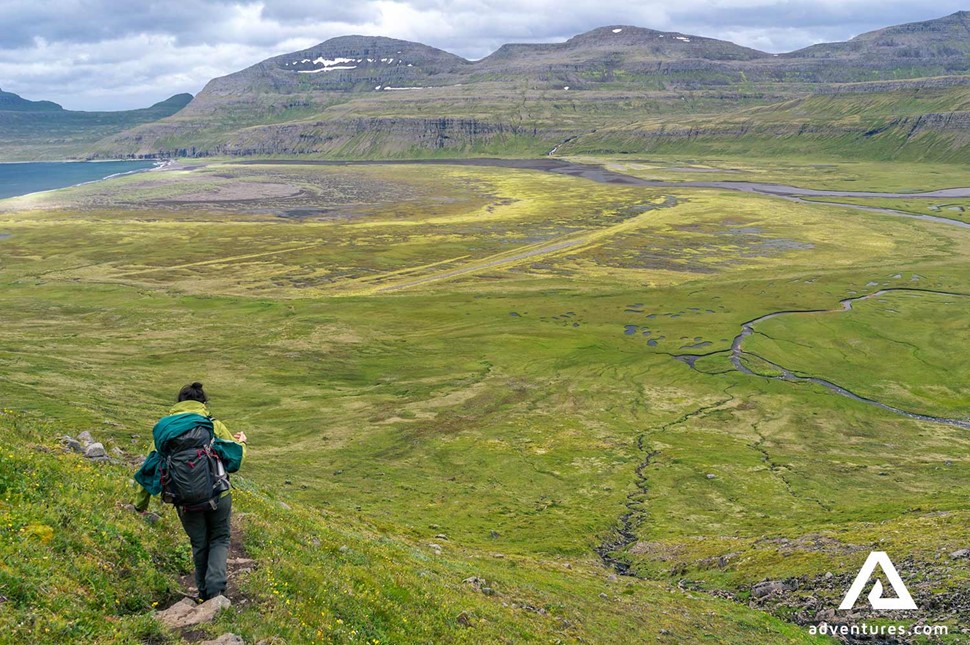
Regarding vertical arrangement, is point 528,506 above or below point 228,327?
below

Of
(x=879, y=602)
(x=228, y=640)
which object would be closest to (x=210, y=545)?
(x=228, y=640)

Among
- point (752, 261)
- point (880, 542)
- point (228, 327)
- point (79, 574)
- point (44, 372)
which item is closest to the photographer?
point (79, 574)

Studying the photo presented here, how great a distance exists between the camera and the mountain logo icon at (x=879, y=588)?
1089 inches

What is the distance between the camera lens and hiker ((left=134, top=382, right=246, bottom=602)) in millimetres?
12102

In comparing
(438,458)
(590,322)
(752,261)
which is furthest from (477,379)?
(752,261)

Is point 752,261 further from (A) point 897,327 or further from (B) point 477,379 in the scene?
(B) point 477,379

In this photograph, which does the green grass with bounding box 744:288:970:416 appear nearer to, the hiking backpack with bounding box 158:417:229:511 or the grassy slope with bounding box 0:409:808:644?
the grassy slope with bounding box 0:409:808:644

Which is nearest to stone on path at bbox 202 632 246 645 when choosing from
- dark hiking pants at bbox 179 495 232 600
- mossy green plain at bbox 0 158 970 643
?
mossy green plain at bbox 0 158 970 643

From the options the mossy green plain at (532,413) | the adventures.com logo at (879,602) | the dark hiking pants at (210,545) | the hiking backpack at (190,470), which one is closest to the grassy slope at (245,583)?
the mossy green plain at (532,413)

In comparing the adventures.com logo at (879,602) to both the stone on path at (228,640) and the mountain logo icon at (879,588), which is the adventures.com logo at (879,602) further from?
the stone on path at (228,640)

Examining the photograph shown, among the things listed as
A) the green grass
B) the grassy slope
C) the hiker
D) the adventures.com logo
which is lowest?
the green grass

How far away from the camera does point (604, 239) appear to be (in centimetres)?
19275

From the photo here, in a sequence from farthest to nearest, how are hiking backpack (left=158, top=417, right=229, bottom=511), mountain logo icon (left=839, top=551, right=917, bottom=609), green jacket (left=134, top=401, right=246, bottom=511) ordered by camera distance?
mountain logo icon (left=839, top=551, right=917, bottom=609) < green jacket (left=134, top=401, right=246, bottom=511) < hiking backpack (left=158, top=417, right=229, bottom=511)

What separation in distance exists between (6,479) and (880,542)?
3856 cm
